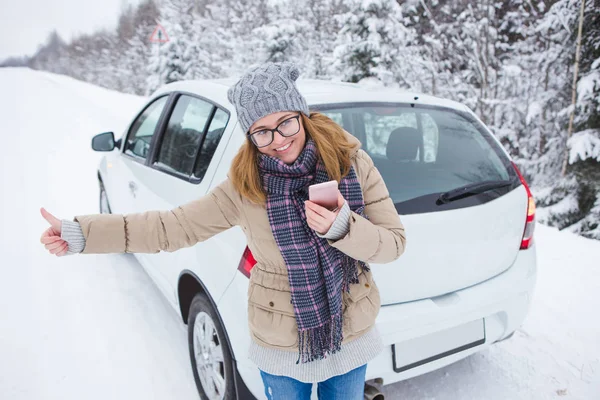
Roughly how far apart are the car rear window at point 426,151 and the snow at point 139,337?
1.24 m

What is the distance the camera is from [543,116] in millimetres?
11891

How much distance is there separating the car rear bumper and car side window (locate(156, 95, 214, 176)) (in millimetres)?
1462

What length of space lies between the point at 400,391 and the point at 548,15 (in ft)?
36.9

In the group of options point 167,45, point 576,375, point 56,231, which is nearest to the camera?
point 56,231

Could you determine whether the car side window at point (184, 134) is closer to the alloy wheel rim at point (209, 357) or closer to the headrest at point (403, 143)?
the alloy wheel rim at point (209, 357)

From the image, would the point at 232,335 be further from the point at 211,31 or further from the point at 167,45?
the point at 211,31

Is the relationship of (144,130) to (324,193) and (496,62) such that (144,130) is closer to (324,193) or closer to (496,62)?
(324,193)

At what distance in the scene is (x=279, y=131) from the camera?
1.33 meters

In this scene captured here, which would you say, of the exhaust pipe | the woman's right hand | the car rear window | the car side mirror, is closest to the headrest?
the car rear window

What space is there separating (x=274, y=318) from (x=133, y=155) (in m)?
2.60

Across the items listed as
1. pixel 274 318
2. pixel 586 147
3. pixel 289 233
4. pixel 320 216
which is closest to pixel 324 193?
pixel 320 216

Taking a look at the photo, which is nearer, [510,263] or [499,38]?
[510,263]

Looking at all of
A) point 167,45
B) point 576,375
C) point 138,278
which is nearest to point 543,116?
point 576,375

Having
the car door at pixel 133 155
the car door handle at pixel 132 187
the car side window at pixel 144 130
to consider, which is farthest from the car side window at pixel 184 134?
the car door handle at pixel 132 187
